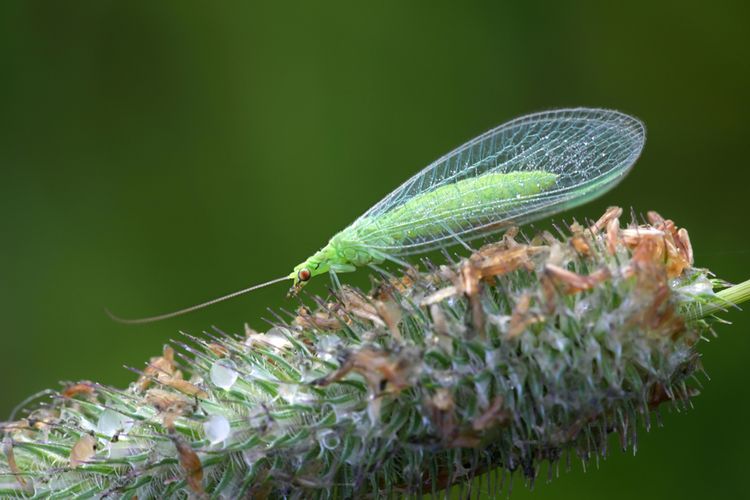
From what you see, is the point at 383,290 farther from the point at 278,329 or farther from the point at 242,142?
the point at 242,142

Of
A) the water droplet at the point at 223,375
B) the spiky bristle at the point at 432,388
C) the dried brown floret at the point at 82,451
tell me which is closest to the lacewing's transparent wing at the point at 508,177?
the spiky bristle at the point at 432,388

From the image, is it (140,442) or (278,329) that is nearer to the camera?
(140,442)

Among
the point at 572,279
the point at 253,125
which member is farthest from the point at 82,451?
the point at 253,125

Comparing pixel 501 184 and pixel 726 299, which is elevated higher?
pixel 501 184

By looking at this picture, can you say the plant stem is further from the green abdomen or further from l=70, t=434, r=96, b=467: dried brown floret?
l=70, t=434, r=96, b=467: dried brown floret

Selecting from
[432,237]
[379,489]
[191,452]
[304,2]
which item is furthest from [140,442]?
[304,2]

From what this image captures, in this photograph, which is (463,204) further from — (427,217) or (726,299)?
(726,299)
